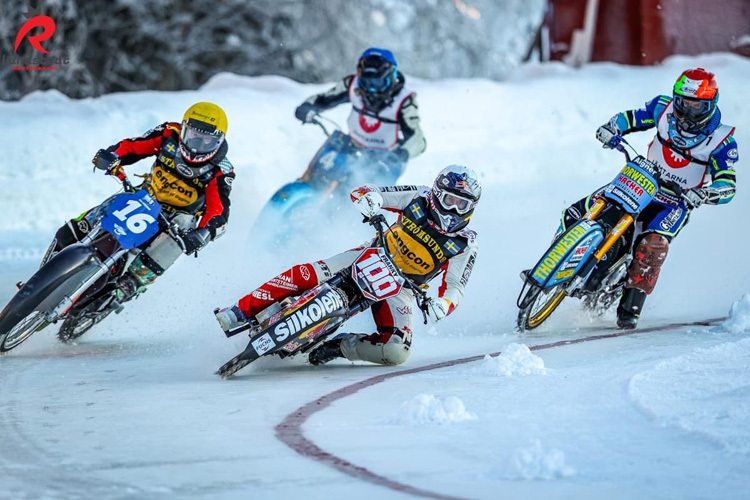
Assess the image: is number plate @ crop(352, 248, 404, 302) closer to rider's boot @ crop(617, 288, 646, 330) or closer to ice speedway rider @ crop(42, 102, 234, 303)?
ice speedway rider @ crop(42, 102, 234, 303)

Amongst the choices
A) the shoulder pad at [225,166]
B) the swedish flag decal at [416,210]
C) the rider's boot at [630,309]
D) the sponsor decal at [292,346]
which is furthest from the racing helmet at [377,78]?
the sponsor decal at [292,346]

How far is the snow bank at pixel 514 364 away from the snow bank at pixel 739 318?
6.69 feet

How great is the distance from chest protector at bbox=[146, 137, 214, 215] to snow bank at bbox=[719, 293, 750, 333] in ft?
13.4

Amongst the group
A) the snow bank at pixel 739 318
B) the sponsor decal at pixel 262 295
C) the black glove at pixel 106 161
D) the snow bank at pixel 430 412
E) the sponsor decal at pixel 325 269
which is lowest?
the snow bank at pixel 739 318

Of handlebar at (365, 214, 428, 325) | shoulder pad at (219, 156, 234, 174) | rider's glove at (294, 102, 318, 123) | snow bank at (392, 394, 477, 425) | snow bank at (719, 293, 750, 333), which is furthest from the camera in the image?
rider's glove at (294, 102, 318, 123)

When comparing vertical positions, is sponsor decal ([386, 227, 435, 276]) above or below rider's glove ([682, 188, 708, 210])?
below

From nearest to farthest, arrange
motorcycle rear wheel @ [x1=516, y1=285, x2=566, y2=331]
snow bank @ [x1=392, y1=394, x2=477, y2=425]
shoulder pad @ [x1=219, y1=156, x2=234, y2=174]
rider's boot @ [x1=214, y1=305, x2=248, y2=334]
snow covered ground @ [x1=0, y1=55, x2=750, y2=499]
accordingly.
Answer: snow covered ground @ [x1=0, y1=55, x2=750, y2=499] < snow bank @ [x1=392, y1=394, x2=477, y2=425] < rider's boot @ [x1=214, y1=305, x2=248, y2=334] < shoulder pad @ [x1=219, y1=156, x2=234, y2=174] < motorcycle rear wheel @ [x1=516, y1=285, x2=566, y2=331]

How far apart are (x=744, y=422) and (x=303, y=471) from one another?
215cm

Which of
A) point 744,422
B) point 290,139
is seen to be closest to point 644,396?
point 744,422

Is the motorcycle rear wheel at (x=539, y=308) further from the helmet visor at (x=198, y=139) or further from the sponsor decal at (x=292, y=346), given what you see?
the helmet visor at (x=198, y=139)

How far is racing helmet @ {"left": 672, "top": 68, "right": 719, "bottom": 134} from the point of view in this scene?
888 cm

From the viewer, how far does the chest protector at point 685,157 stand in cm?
916

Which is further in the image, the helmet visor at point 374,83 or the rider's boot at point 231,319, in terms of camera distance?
the helmet visor at point 374,83

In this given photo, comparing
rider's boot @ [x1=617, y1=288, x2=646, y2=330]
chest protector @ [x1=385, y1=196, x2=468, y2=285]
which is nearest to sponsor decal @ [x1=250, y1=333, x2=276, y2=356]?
chest protector @ [x1=385, y1=196, x2=468, y2=285]
